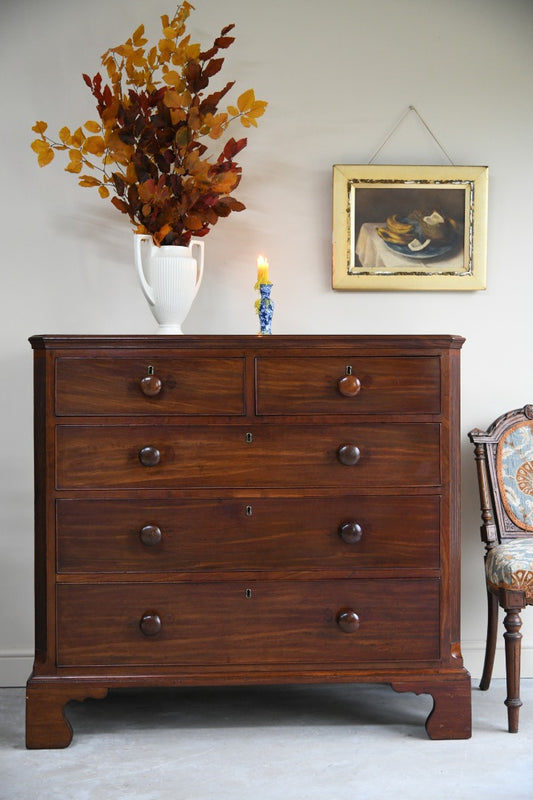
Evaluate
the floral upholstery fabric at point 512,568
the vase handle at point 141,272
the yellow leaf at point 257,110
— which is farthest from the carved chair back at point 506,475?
the yellow leaf at point 257,110

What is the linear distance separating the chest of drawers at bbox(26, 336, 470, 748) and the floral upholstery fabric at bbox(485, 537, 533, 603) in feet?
0.63

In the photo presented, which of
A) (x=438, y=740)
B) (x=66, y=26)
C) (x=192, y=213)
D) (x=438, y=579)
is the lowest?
(x=438, y=740)

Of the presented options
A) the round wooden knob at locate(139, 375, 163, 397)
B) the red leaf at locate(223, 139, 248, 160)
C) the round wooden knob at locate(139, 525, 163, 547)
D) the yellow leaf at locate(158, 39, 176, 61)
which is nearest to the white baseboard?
the round wooden knob at locate(139, 525, 163, 547)

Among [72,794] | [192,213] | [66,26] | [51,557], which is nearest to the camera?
[72,794]

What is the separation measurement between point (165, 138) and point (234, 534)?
54.7 inches

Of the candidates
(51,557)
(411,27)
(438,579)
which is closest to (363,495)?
(438,579)

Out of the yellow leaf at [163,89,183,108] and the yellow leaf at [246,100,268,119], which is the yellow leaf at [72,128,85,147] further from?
the yellow leaf at [246,100,268,119]

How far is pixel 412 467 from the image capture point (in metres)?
2.70

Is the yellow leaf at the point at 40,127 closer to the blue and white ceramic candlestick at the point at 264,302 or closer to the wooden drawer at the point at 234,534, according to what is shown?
the blue and white ceramic candlestick at the point at 264,302

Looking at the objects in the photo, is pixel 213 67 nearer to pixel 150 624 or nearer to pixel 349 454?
pixel 349 454

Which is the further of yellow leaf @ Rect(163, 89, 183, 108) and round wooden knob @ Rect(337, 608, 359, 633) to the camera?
yellow leaf @ Rect(163, 89, 183, 108)

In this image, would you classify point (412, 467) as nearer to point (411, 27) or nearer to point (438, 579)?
point (438, 579)

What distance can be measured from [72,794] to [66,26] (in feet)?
8.67

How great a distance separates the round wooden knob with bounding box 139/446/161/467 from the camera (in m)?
2.63
